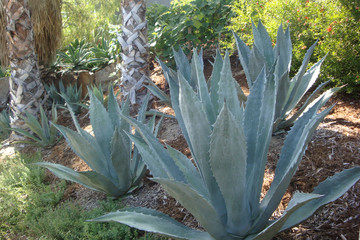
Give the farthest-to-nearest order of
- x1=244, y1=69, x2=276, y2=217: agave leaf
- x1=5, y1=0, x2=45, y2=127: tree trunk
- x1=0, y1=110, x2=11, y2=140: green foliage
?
x1=0, y1=110, x2=11, y2=140: green foliage < x1=5, y1=0, x2=45, y2=127: tree trunk < x1=244, y1=69, x2=276, y2=217: agave leaf

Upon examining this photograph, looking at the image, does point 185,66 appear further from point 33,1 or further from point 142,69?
point 33,1

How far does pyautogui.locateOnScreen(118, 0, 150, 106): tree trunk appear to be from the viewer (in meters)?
3.73

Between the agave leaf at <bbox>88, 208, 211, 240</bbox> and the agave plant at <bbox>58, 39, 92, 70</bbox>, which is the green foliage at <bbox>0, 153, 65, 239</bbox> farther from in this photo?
the agave plant at <bbox>58, 39, 92, 70</bbox>

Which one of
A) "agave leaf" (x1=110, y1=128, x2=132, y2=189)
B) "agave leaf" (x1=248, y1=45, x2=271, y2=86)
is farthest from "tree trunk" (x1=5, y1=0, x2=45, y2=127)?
"agave leaf" (x1=248, y1=45, x2=271, y2=86)

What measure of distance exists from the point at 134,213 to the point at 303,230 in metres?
0.90

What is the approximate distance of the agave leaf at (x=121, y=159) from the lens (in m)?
2.09

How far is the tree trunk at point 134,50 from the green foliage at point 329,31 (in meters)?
1.33

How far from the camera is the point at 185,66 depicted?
10.9ft

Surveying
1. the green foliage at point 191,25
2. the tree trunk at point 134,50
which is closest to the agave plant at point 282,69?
the tree trunk at point 134,50

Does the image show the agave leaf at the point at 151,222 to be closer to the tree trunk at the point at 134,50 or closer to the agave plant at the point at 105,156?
the agave plant at the point at 105,156

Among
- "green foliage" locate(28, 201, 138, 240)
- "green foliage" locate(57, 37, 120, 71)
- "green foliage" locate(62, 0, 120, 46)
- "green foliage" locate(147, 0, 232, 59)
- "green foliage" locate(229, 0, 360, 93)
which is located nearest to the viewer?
"green foliage" locate(28, 201, 138, 240)

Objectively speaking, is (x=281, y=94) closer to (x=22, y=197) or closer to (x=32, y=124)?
(x=22, y=197)

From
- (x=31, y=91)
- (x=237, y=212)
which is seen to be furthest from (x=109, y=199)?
(x=31, y=91)

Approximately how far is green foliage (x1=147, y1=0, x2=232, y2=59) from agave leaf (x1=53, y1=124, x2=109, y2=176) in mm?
3027
